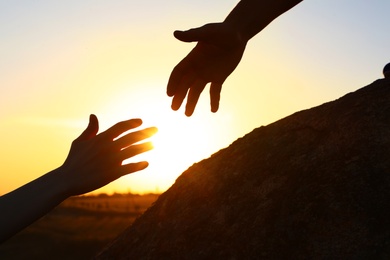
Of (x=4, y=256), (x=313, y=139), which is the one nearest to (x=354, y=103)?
(x=313, y=139)

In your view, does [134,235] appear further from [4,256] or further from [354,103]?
[4,256]

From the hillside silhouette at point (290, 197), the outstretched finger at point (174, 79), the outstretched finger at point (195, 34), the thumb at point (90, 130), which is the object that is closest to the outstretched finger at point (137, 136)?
the thumb at point (90, 130)

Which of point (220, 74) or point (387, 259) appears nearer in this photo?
point (387, 259)

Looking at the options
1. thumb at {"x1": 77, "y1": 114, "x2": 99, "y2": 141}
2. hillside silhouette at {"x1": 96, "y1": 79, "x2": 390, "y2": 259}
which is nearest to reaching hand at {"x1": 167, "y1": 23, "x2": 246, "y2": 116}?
hillside silhouette at {"x1": 96, "y1": 79, "x2": 390, "y2": 259}

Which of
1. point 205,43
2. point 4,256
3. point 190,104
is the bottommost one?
point 190,104

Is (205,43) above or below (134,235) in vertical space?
above

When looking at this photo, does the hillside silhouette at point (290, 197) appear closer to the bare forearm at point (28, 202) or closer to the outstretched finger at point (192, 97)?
the outstretched finger at point (192, 97)

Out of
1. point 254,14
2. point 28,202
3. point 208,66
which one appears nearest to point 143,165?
point 28,202

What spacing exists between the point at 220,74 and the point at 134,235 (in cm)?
96

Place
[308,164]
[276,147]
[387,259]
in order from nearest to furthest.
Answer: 1. [387,259]
2. [308,164]
3. [276,147]

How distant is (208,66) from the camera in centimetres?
288

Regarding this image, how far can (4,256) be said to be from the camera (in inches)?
654

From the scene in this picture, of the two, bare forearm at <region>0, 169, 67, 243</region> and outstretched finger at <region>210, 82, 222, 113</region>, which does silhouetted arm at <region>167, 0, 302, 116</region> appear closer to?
outstretched finger at <region>210, 82, 222, 113</region>

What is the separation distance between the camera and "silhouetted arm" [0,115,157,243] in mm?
2018
